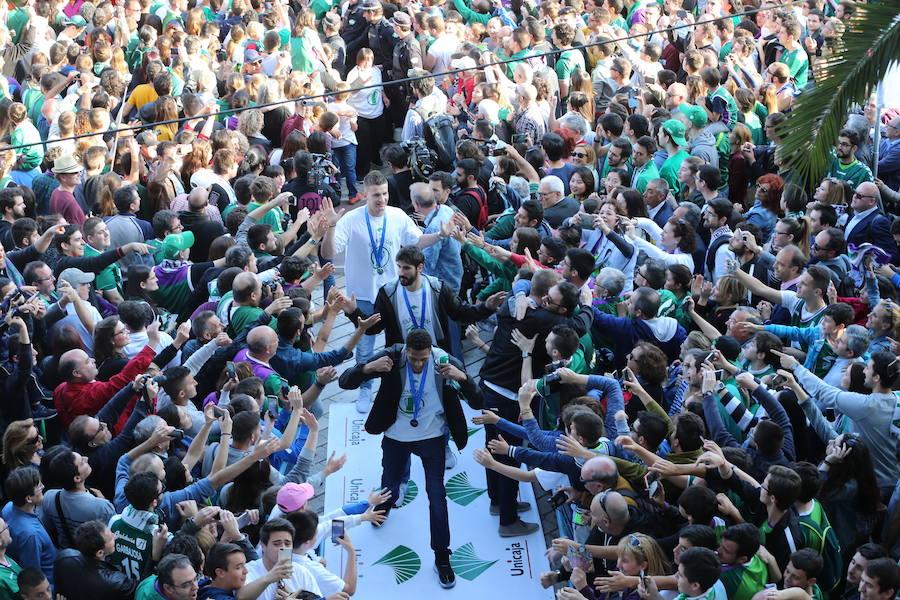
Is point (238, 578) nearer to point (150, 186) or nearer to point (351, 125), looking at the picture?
point (150, 186)

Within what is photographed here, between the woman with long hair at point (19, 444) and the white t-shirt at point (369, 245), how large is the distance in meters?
2.73

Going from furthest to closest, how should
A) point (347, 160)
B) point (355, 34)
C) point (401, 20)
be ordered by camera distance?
point (355, 34) < point (401, 20) < point (347, 160)

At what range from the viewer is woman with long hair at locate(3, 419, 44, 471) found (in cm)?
589

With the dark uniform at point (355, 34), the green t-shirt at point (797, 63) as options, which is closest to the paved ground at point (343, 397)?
the dark uniform at point (355, 34)

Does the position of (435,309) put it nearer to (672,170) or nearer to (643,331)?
(643,331)

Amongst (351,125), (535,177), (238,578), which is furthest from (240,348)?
(351,125)

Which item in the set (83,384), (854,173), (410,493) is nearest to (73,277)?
(83,384)

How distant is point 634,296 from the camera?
6902 millimetres

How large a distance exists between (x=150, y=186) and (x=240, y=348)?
2983mm

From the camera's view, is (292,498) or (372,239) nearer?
(292,498)

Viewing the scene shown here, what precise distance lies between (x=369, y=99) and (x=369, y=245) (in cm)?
447

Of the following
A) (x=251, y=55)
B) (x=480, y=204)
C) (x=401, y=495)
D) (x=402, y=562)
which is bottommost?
(x=402, y=562)

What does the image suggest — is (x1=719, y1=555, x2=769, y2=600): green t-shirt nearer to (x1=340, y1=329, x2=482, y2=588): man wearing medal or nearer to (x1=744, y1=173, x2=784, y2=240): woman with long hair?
(x1=340, y1=329, x2=482, y2=588): man wearing medal

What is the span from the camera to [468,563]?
670cm
